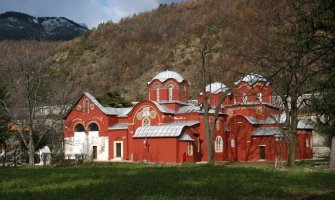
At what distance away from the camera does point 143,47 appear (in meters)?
106

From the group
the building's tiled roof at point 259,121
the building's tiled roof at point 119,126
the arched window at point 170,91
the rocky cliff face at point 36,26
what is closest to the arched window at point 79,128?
the building's tiled roof at point 119,126

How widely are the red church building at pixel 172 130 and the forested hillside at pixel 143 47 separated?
2350 centimetres

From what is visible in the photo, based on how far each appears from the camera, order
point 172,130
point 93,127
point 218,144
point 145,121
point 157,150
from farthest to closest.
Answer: point 93,127
point 145,121
point 218,144
point 157,150
point 172,130

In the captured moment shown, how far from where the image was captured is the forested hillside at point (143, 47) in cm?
8644

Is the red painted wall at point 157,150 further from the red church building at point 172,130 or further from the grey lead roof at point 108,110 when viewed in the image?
the grey lead roof at point 108,110

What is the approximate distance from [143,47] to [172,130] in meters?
63.7

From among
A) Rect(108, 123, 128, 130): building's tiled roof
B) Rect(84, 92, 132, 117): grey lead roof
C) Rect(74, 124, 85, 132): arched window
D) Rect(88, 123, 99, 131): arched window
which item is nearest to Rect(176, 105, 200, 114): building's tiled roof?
Rect(108, 123, 128, 130): building's tiled roof

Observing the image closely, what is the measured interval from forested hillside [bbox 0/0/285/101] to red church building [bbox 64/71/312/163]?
23.5m

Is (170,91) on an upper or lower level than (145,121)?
upper

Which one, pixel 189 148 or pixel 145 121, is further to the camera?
pixel 145 121

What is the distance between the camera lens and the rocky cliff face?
152375mm

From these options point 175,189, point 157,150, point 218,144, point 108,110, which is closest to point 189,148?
point 157,150

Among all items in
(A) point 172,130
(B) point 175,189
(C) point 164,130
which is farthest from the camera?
(C) point 164,130

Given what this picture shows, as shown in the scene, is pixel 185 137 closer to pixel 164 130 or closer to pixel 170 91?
pixel 164 130
